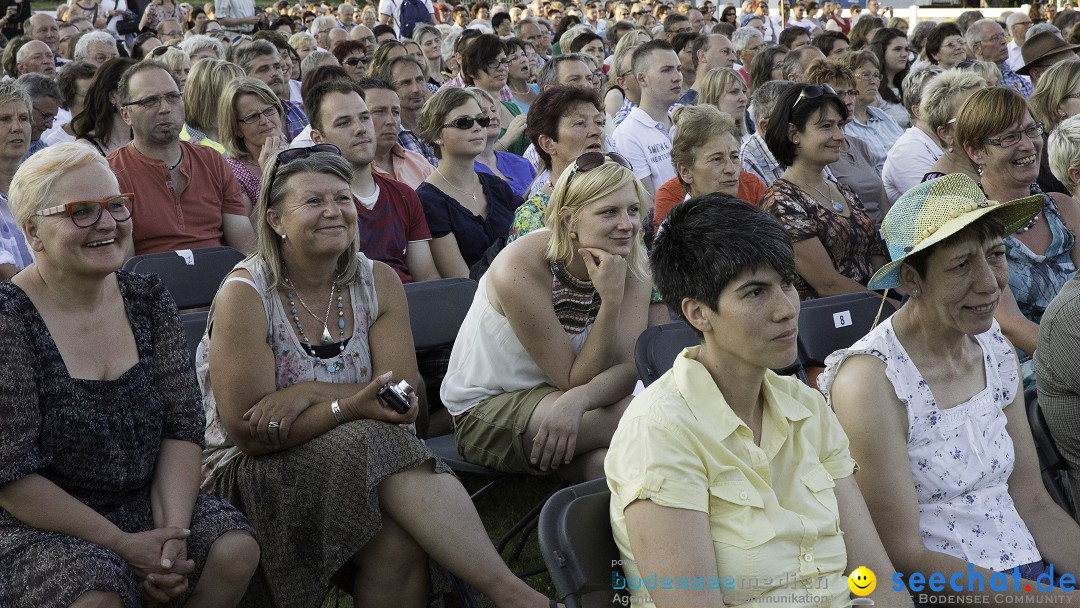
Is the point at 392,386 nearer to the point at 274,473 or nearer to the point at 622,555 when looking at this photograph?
the point at 274,473

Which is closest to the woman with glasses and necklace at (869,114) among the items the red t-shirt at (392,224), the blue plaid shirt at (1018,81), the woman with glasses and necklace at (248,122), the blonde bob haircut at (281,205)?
the blue plaid shirt at (1018,81)

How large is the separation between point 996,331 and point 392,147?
3.88 metres

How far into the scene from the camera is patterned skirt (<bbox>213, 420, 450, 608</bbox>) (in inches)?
112

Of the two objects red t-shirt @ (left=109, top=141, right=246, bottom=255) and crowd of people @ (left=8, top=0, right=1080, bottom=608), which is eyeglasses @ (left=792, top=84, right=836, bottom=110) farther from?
red t-shirt @ (left=109, top=141, right=246, bottom=255)

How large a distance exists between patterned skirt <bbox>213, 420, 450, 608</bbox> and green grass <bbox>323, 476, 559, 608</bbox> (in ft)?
3.34

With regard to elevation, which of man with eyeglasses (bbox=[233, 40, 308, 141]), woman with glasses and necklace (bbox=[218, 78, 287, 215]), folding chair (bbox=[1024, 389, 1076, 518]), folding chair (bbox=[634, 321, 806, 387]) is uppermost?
man with eyeglasses (bbox=[233, 40, 308, 141])

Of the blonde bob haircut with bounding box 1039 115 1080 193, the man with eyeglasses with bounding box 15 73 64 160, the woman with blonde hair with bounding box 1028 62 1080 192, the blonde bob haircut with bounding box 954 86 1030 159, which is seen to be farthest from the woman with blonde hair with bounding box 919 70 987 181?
the man with eyeglasses with bounding box 15 73 64 160

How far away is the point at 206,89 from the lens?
5926mm

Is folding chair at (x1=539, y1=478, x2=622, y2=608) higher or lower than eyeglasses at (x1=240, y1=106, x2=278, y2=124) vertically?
lower

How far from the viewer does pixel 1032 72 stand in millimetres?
8102

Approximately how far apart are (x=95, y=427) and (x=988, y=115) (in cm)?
370

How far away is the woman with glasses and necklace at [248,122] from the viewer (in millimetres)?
5570

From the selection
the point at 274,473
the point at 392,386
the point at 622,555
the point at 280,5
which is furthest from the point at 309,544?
the point at 280,5

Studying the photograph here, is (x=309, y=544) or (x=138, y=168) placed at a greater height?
(x=138, y=168)
